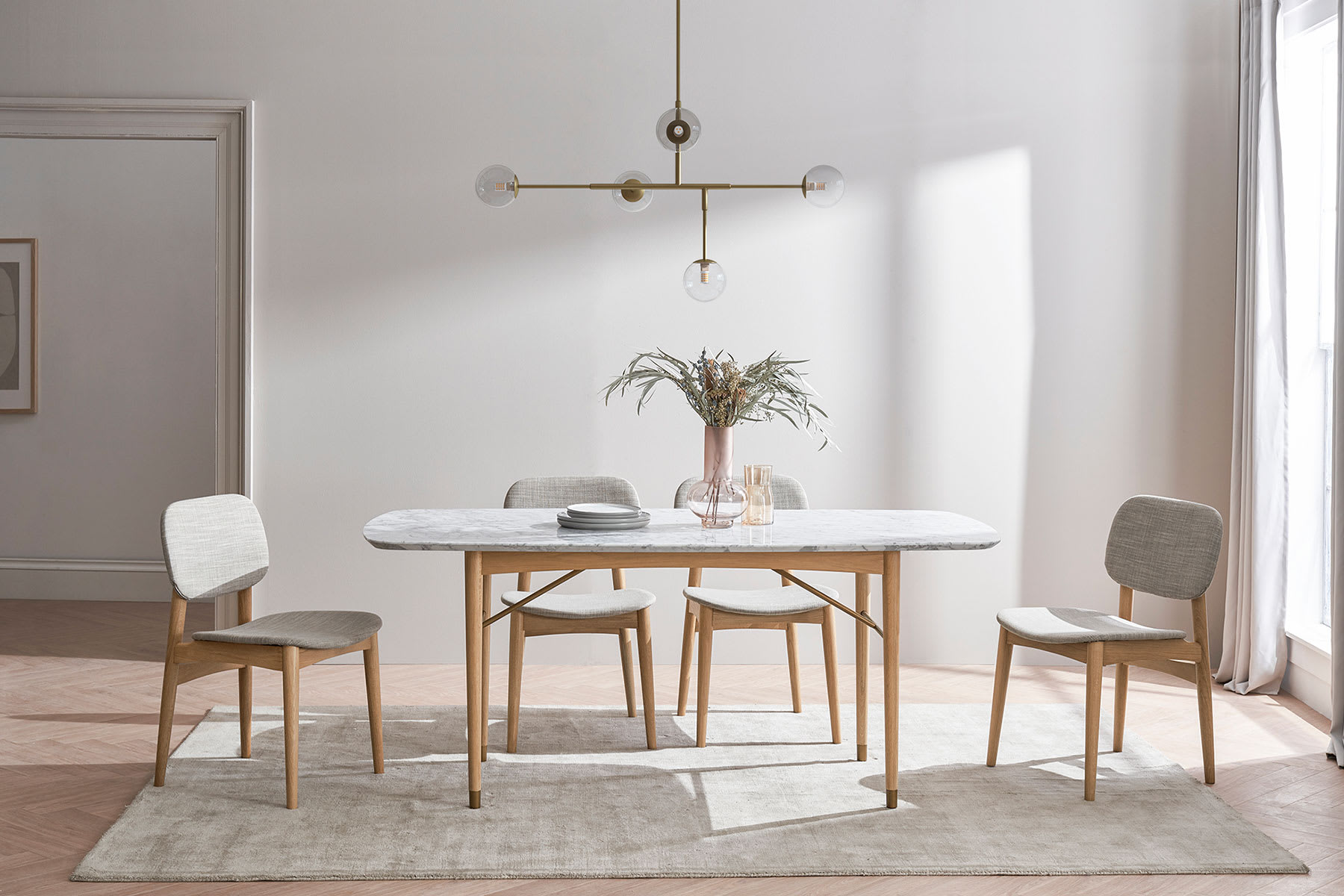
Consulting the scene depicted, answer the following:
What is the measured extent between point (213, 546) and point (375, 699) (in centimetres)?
67

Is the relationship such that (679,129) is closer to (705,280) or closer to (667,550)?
(705,280)

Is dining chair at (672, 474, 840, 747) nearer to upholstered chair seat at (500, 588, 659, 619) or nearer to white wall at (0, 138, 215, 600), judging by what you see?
upholstered chair seat at (500, 588, 659, 619)

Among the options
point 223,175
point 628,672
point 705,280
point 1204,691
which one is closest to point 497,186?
point 705,280

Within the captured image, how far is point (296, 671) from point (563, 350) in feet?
7.05

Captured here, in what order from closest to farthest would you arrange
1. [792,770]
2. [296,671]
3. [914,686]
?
[296,671] → [792,770] → [914,686]

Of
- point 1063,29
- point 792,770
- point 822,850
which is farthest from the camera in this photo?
point 1063,29

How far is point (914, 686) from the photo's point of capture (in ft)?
14.5

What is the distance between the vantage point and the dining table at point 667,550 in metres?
2.85

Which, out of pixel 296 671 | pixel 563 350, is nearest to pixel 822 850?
pixel 296 671

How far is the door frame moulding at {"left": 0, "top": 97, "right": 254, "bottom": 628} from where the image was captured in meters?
4.64

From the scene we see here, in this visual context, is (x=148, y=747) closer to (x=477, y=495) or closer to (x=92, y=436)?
(x=477, y=495)

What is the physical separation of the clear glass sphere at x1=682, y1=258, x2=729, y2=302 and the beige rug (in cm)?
147

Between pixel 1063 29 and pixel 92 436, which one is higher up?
pixel 1063 29

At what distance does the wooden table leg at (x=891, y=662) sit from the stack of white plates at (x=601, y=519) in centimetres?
71
